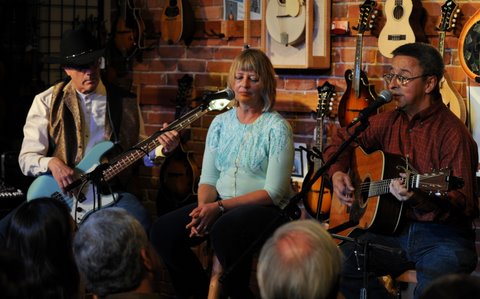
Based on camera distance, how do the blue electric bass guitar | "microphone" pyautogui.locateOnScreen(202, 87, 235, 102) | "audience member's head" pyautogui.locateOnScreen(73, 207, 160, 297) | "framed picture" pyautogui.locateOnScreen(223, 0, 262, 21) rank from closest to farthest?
"audience member's head" pyautogui.locateOnScreen(73, 207, 160, 297) < "microphone" pyautogui.locateOnScreen(202, 87, 235, 102) < the blue electric bass guitar < "framed picture" pyautogui.locateOnScreen(223, 0, 262, 21)

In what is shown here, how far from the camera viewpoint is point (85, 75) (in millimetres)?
4355

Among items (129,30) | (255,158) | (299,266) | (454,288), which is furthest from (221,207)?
(454,288)

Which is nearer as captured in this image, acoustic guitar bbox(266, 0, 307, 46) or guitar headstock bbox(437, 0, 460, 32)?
guitar headstock bbox(437, 0, 460, 32)

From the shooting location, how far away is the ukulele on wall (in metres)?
4.28

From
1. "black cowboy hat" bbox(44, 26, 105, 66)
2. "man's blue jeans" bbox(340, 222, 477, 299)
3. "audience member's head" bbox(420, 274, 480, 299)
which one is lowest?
"man's blue jeans" bbox(340, 222, 477, 299)

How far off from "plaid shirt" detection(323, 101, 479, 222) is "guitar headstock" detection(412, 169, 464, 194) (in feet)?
0.36

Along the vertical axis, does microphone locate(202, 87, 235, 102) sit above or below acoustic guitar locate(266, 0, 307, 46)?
below

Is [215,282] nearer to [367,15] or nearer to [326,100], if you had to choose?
[326,100]

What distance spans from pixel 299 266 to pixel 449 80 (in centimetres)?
241

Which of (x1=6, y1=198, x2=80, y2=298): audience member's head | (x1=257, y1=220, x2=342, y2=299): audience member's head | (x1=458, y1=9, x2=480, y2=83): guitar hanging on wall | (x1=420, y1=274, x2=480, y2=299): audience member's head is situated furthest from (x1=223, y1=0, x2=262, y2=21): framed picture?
(x1=420, y1=274, x2=480, y2=299): audience member's head

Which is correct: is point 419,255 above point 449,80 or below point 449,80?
below

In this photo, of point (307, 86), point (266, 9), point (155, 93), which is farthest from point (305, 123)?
point (155, 93)

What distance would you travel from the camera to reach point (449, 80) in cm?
402

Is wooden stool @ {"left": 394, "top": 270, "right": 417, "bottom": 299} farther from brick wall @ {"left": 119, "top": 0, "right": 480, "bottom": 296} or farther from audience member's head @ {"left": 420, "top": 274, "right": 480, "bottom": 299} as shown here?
audience member's head @ {"left": 420, "top": 274, "right": 480, "bottom": 299}
